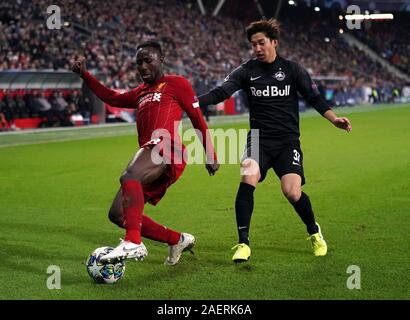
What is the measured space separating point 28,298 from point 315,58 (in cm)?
6060

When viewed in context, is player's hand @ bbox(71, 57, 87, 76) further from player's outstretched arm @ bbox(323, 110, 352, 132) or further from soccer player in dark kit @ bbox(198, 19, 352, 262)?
player's outstretched arm @ bbox(323, 110, 352, 132)

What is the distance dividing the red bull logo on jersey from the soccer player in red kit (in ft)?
2.71

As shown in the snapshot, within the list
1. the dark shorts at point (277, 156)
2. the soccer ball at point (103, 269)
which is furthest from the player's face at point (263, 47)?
the soccer ball at point (103, 269)

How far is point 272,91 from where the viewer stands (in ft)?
24.0

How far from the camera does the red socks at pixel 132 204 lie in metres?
6.36

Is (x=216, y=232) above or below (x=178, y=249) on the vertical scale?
below

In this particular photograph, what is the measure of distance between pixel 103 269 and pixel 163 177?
107 centimetres

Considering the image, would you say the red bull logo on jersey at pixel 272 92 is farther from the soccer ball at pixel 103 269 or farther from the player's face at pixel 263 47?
the soccer ball at pixel 103 269

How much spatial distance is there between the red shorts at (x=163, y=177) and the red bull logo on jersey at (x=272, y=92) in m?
1.17

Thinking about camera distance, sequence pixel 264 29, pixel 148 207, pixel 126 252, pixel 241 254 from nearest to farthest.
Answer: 1. pixel 126 252
2. pixel 241 254
3. pixel 264 29
4. pixel 148 207

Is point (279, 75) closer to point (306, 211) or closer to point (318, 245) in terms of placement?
point (306, 211)

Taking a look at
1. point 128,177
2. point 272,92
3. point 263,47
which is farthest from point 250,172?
point 128,177

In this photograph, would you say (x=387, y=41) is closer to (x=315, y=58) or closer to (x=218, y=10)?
(x=315, y=58)

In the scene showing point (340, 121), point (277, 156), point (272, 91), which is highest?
point (272, 91)
